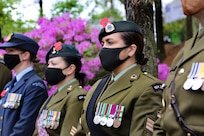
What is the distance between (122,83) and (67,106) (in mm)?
892

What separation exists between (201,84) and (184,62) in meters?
0.24

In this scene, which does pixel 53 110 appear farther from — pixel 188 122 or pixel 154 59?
pixel 188 122

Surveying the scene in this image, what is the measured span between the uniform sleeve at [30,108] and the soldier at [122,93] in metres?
1.04

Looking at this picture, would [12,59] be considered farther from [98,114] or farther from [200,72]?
[200,72]

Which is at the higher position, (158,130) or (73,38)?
(158,130)

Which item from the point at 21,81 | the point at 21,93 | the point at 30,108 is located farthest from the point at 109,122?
the point at 21,81

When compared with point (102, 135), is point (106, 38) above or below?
Answer: above

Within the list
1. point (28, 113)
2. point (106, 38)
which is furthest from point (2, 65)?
point (106, 38)

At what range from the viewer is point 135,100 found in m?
3.05

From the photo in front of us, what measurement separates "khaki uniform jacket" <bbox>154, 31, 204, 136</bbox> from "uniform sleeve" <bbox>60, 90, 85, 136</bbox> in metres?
1.45

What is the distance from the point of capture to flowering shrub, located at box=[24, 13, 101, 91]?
6.10 m

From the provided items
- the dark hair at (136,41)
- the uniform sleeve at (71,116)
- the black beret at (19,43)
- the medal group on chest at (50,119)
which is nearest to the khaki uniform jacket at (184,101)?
the dark hair at (136,41)

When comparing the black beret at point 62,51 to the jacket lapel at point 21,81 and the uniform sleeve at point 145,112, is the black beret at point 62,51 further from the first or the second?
the uniform sleeve at point 145,112

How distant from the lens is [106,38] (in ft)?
10.9
